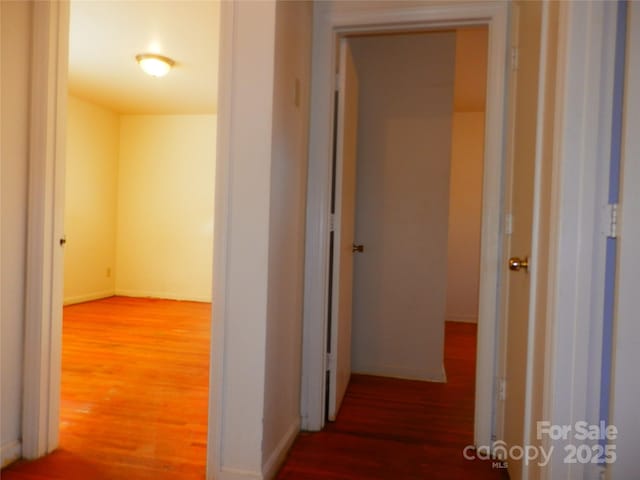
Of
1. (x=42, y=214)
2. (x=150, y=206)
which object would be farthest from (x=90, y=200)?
(x=42, y=214)

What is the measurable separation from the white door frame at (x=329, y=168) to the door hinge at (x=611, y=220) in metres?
0.85

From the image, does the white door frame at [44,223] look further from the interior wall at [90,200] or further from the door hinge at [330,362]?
the interior wall at [90,200]

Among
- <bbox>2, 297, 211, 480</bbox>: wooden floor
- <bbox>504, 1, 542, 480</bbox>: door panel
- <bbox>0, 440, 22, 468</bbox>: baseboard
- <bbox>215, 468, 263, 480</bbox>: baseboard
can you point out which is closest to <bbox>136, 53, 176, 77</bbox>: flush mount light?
<bbox>2, 297, 211, 480</bbox>: wooden floor

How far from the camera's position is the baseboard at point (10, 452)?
1.70 meters

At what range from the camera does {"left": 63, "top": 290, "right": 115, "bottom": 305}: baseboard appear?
16.7 ft

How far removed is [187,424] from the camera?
212 cm

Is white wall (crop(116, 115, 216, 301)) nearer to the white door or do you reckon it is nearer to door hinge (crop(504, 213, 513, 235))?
door hinge (crop(504, 213, 513, 235))

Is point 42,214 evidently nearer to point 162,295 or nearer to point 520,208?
point 520,208

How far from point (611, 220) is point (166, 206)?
5.44 metres

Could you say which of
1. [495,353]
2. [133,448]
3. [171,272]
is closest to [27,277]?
[133,448]

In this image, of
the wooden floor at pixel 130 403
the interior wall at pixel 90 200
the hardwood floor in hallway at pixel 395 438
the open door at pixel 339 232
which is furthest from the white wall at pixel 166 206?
the open door at pixel 339 232

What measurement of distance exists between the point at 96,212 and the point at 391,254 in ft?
14.0

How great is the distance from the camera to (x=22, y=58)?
5.63ft

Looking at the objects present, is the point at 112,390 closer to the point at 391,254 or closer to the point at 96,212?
the point at 391,254
